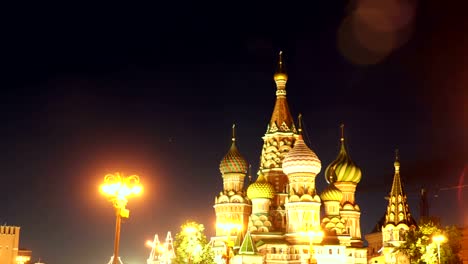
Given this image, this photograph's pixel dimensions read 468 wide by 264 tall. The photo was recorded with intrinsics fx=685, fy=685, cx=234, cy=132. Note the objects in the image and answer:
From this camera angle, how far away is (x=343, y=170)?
68188mm

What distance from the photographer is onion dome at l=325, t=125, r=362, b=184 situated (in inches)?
2672

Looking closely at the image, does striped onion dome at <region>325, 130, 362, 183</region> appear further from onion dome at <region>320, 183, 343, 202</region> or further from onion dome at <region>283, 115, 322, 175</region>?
onion dome at <region>283, 115, 322, 175</region>

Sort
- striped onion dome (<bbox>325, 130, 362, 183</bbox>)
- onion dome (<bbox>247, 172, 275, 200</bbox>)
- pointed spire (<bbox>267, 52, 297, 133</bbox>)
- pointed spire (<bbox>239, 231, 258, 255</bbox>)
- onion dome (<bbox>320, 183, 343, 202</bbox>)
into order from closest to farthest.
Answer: pointed spire (<bbox>239, 231, 258, 255</bbox>), onion dome (<bbox>247, 172, 275, 200</bbox>), onion dome (<bbox>320, 183, 343, 202</bbox>), pointed spire (<bbox>267, 52, 297, 133</bbox>), striped onion dome (<bbox>325, 130, 362, 183</bbox>)

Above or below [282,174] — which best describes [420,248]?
below

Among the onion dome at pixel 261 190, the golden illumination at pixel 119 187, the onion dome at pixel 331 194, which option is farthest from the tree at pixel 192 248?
the golden illumination at pixel 119 187

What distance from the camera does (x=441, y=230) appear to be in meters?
49.9

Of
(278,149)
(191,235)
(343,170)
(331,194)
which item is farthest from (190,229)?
(343,170)

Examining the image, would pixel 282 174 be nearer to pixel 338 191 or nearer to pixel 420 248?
pixel 338 191

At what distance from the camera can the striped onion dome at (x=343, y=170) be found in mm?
67812

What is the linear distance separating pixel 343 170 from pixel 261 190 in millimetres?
11708

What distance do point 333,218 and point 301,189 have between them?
640 cm

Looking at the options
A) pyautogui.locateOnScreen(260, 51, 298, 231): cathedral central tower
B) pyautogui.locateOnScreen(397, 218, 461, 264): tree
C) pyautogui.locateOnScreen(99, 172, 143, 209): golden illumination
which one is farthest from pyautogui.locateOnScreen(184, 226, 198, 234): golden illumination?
pyautogui.locateOnScreen(99, 172, 143, 209): golden illumination

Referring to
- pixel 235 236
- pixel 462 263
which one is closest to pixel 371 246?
pixel 235 236

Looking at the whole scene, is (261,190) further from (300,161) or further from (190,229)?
(190,229)
